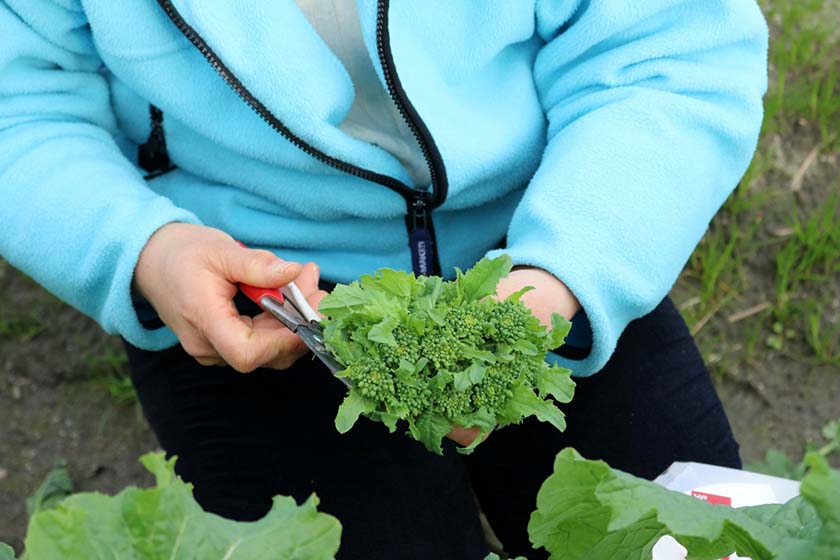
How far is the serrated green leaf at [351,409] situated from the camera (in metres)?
1.07

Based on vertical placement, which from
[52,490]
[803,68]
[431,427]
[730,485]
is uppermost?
[431,427]

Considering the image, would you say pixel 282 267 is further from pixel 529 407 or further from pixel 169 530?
pixel 169 530

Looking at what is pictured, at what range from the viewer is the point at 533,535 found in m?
0.86

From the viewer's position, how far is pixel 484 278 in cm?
112

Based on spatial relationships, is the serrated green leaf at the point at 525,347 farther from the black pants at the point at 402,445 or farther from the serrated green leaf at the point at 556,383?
the black pants at the point at 402,445

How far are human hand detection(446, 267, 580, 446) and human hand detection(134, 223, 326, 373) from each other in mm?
247

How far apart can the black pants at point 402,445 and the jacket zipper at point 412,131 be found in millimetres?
256

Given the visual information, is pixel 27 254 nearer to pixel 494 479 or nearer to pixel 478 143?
pixel 478 143

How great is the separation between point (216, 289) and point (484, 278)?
1.28ft

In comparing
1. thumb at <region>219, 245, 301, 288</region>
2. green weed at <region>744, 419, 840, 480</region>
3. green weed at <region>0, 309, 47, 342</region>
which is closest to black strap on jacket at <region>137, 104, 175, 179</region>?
thumb at <region>219, 245, 301, 288</region>

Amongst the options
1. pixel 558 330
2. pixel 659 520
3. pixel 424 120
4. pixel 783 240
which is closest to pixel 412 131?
pixel 424 120

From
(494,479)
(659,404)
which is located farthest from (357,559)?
(659,404)

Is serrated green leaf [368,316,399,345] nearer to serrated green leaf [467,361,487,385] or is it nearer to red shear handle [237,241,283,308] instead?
serrated green leaf [467,361,487,385]

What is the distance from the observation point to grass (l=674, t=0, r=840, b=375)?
2.33 metres
